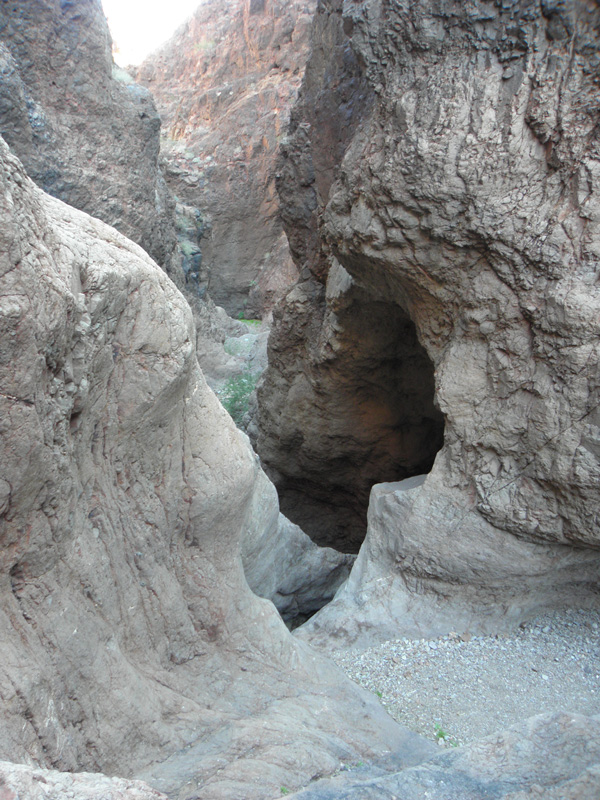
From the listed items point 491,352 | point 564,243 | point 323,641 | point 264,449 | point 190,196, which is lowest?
point 323,641

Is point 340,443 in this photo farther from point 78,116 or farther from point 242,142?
point 242,142

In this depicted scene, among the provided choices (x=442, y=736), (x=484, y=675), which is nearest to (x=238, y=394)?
(x=484, y=675)

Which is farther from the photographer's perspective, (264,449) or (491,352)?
(264,449)

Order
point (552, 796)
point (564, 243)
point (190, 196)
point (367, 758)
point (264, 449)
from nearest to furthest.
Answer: point (552, 796)
point (367, 758)
point (564, 243)
point (264, 449)
point (190, 196)

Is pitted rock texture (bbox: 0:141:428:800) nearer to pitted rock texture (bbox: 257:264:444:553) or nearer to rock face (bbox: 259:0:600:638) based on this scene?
rock face (bbox: 259:0:600:638)

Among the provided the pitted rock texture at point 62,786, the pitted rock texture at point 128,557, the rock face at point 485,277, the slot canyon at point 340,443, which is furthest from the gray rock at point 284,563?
the pitted rock texture at point 62,786

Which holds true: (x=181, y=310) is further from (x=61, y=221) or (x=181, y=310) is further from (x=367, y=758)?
(x=367, y=758)

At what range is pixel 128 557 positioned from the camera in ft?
8.88

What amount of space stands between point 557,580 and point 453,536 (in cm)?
75

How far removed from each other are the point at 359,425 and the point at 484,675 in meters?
3.39

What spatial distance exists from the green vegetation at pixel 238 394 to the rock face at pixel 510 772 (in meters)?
7.77

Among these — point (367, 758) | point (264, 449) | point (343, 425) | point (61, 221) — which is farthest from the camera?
point (264, 449)

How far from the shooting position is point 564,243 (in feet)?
11.5

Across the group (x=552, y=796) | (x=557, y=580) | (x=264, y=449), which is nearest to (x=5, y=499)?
(x=552, y=796)
